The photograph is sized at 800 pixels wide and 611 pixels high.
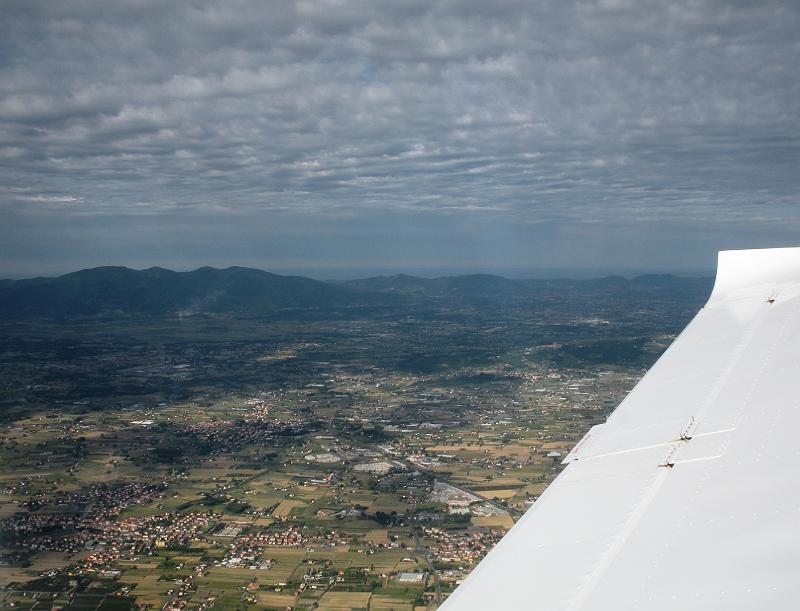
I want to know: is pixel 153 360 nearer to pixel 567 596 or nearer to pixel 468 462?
pixel 468 462

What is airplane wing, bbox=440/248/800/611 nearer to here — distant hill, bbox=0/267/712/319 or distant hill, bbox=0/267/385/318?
distant hill, bbox=0/267/712/319

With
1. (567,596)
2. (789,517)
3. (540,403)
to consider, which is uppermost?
(789,517)

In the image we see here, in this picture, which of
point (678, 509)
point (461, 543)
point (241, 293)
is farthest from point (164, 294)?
point (678, 509)

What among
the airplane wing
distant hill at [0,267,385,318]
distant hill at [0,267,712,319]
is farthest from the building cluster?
distant hill at [0,267,385,318]

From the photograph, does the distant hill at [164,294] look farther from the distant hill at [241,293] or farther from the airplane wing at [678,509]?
the airplane wing at [678,509]

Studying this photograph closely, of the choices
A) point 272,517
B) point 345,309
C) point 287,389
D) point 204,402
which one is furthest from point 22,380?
point 345,309

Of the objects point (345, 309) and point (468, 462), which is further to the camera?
point (345, 309)
